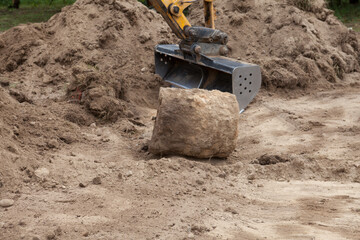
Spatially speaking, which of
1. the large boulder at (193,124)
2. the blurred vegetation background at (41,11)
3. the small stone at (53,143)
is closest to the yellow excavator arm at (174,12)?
the large boulder at (193,124)

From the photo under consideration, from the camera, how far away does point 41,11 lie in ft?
48.6

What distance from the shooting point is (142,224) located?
3408 mm

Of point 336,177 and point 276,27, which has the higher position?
point 276,27

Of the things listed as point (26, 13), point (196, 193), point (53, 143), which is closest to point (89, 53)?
point (53, 143)

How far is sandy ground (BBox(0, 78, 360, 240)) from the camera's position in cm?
335

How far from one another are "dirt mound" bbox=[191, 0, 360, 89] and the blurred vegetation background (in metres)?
3.37

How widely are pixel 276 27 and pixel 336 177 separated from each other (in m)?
4.85

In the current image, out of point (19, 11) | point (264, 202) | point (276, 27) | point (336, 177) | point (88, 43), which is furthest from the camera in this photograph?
point (19, 11)

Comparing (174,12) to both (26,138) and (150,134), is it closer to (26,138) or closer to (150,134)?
(150,134)

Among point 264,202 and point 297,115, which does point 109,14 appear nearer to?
point 297,115

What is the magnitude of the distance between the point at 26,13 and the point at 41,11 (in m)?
0.52

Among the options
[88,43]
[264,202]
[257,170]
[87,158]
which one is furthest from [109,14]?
[264,202]

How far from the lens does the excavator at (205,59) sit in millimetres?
6887

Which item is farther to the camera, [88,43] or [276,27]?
[276,27]
